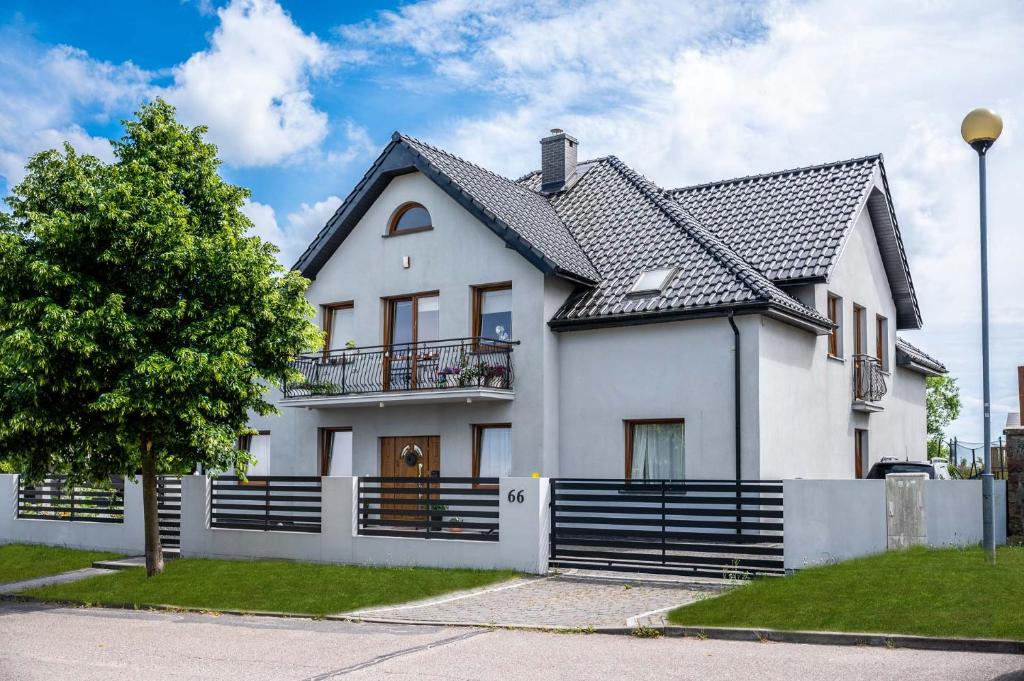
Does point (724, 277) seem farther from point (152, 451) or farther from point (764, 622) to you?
point (152, 451)

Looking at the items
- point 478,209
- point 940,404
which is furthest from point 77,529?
point 940,404

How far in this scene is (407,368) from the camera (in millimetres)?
22500

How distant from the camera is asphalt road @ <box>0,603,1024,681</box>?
9531 mm

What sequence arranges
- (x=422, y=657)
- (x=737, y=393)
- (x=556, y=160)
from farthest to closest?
(x=556, y=160) → (x=737, y=393) → (x=422, y=657)

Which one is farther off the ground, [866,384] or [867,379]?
[867,379]

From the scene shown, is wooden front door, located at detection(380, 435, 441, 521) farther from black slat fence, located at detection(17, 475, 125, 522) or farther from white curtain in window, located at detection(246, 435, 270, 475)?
black slat fence, located at detection(17, 475, 125, 522)

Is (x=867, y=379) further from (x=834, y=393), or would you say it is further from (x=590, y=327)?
(x=590, y=327)

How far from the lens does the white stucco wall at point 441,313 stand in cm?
2138

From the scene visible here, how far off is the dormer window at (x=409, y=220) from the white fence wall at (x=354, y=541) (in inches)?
279

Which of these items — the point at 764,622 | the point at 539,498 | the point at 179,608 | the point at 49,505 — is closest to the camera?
the point at 764,622

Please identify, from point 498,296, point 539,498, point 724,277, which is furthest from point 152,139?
point 724,277

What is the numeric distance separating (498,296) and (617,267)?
266cm

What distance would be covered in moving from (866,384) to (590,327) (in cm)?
805

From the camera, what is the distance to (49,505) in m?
23.9
